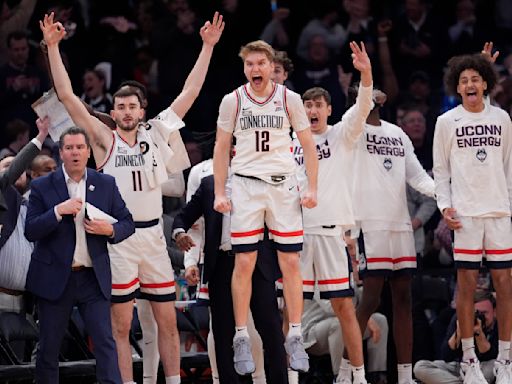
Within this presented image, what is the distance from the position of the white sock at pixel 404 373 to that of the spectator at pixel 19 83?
480cm

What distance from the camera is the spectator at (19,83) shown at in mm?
13328

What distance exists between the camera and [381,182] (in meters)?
10.6

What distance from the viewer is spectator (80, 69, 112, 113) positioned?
13.4 metres

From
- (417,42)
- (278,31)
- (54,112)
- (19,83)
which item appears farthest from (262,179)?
(417,42)

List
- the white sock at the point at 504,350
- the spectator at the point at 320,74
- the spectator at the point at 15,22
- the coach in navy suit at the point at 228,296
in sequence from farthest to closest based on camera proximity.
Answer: the spectator at the point at 320,74
the spectator at the point at 15,22
the white sock at the point at 504,350
the coach in navy suit at the point at 228,296

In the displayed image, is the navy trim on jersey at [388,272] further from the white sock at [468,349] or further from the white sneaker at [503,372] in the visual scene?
the white sneaker at [503,372]

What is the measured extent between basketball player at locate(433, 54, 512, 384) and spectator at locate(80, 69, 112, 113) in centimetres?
427

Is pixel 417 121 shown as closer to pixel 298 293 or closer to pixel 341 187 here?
pixel 341 187

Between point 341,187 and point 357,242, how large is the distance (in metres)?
0.93

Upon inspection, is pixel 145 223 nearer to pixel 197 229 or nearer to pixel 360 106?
pixel 197 229

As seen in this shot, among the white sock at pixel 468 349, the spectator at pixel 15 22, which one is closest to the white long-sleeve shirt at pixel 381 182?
the white sock at pixel 468 349

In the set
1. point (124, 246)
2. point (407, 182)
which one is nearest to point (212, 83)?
point (407, 182)

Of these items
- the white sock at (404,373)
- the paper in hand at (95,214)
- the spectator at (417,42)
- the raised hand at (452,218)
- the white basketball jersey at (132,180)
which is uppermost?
the spectator at (417,42)

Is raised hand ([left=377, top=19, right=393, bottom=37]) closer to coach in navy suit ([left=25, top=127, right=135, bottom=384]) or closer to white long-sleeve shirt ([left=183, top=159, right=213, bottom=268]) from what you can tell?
white long-sleeve shirt ([left=183, top=159, right=213, bottom=268])
